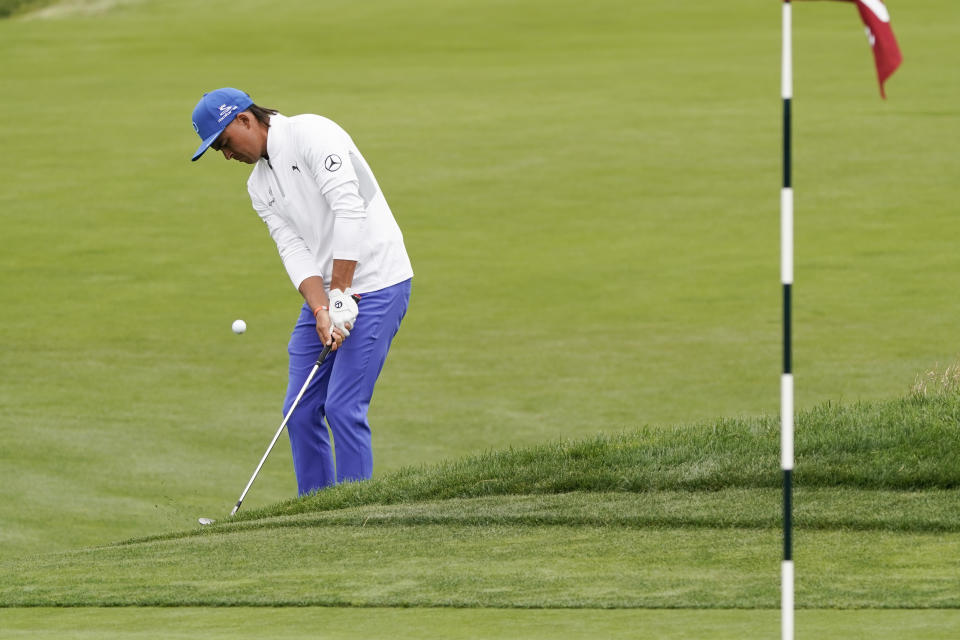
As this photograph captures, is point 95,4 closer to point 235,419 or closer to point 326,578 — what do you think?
point 235,419

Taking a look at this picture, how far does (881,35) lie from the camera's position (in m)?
4.22

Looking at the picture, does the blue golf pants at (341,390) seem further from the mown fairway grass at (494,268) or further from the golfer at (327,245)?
the mown fairway grass at (494,268)

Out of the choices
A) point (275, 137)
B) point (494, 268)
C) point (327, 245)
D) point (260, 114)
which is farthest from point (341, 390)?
point (494, 268)

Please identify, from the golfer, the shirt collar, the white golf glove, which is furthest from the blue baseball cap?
the white golf glove

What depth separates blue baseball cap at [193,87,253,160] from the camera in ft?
22.0

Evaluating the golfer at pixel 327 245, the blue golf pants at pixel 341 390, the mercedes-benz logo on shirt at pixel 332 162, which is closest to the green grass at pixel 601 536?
the blue golf pants at pixel 341 390

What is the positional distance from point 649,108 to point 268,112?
1661 centimetres

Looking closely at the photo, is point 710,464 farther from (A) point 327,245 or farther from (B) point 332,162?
(B) point 332,162

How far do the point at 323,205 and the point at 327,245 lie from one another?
0.18 meters

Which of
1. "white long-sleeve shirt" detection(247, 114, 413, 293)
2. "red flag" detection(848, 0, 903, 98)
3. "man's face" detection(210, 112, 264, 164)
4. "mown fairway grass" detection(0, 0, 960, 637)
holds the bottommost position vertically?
"mown fairway grass" detection(0, 0, 960, 637)

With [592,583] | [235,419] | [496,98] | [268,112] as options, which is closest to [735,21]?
[496,98]

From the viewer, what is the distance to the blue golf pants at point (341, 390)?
22.8ft

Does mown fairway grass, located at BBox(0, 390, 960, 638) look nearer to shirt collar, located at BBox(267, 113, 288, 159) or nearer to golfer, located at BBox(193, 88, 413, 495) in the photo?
golfer, located at BBox(193, 88, 413, 495)

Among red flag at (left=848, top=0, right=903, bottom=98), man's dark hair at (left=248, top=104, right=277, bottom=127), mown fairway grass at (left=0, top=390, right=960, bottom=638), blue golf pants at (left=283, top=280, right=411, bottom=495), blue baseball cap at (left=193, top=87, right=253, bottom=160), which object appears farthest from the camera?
blue golf pants at (left=283, top=280, right=411, bottom=495)
